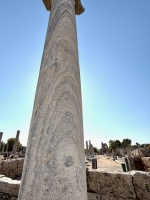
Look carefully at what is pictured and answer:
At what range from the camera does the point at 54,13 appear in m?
2.80

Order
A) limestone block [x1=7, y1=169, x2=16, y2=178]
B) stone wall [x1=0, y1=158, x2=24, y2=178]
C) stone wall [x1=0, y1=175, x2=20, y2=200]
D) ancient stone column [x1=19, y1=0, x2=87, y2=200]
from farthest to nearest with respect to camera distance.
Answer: limestone block [x1=7, y1=169, x2=16, y2=178] → stone wall [x1=0, y1=158, x2=24, y2=178] → stone wall [x1=0, y1=175, x2=20, y2=200] → ancient stone column [x1=19, y1=0, x2=87, y2=200]

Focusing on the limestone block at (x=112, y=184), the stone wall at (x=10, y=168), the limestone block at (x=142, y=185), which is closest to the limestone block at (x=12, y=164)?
the stone wall at (x=10, y=168)

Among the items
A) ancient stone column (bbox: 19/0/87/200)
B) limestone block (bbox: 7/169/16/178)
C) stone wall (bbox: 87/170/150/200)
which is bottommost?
limestone block (bbox: 7/169/16/178)

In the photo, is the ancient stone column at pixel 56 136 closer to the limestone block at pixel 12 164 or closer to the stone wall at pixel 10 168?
the stone wall at pixel 10 168

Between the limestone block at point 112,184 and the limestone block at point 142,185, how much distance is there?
0.37 ft

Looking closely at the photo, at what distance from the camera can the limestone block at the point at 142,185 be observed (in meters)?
3.08

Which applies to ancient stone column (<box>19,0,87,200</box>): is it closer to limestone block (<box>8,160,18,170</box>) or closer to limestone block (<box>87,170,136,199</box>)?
limestone block (<box>87,170,136,199</box>)

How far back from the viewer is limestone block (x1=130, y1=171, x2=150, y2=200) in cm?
308

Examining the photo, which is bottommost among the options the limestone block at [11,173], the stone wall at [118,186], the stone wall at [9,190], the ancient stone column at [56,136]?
the limestone block at [11,173]

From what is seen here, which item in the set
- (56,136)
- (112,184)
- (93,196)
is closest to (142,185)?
(112,184)

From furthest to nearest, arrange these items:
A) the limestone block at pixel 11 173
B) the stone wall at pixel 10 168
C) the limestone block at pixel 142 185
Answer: the limestone block at pixel 11 173 < the stone wall at pixel 10 168 < the limestone block at pixel 142 185

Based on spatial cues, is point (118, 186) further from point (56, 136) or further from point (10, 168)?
point (10, 168)

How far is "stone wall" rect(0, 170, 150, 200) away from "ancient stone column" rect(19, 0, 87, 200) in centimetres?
244

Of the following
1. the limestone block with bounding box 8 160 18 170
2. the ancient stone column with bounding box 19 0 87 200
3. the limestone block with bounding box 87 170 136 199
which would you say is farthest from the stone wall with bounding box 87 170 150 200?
the limestone block with bounding box 8 160 18 170
